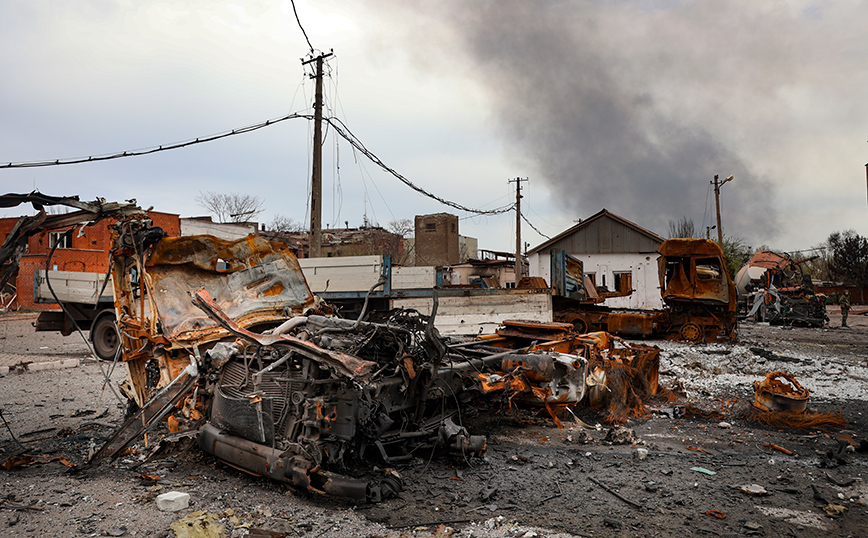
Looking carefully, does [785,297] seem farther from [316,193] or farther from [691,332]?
[316,193]

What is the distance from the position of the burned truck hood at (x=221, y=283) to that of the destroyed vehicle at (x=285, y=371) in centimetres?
1

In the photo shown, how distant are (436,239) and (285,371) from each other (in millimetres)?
30636

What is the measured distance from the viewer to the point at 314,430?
3.82 meters

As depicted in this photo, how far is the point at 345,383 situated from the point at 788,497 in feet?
11.5

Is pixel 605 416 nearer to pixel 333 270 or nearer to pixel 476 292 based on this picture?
Answer: pixel 476 292

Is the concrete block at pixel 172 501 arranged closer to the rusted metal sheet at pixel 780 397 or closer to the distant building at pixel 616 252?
the rusted metal sheet at pixel 780 397

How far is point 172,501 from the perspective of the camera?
371cm

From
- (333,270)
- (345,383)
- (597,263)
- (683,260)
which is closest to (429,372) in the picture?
(345,383)

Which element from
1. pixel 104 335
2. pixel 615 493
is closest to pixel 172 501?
pixel 615 493

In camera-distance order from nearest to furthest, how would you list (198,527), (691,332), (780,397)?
(198,527) < (780,397) < (691,332)

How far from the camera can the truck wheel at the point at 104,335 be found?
1095 cm

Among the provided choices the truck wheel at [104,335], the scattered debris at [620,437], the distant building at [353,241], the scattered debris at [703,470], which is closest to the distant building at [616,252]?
the distant building at [353,241]

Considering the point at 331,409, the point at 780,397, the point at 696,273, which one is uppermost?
the point at 696,273

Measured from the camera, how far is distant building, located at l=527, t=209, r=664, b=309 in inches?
1066
